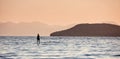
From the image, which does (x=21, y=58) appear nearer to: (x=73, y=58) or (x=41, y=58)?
(x=41, y=58)

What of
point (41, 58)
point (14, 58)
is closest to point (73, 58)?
point (41, 58)

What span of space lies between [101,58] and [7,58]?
1017 centimetres

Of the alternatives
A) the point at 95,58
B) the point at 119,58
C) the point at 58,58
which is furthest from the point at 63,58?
the point at 119,58

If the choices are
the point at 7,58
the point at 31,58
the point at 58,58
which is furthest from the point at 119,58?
the point at 7,58

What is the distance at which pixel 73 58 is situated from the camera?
3784 cm

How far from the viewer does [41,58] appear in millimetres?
37500

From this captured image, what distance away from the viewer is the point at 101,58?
124ft

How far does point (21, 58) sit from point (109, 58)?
30.9ft

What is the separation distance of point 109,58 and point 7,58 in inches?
434

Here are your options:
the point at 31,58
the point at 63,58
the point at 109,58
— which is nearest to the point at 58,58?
the point at 63,58

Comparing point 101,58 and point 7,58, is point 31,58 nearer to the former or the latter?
point 7,58

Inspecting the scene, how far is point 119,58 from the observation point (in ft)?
122

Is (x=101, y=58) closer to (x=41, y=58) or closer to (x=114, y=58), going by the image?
(x=114, y=58)

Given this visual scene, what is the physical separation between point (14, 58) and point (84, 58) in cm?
757
